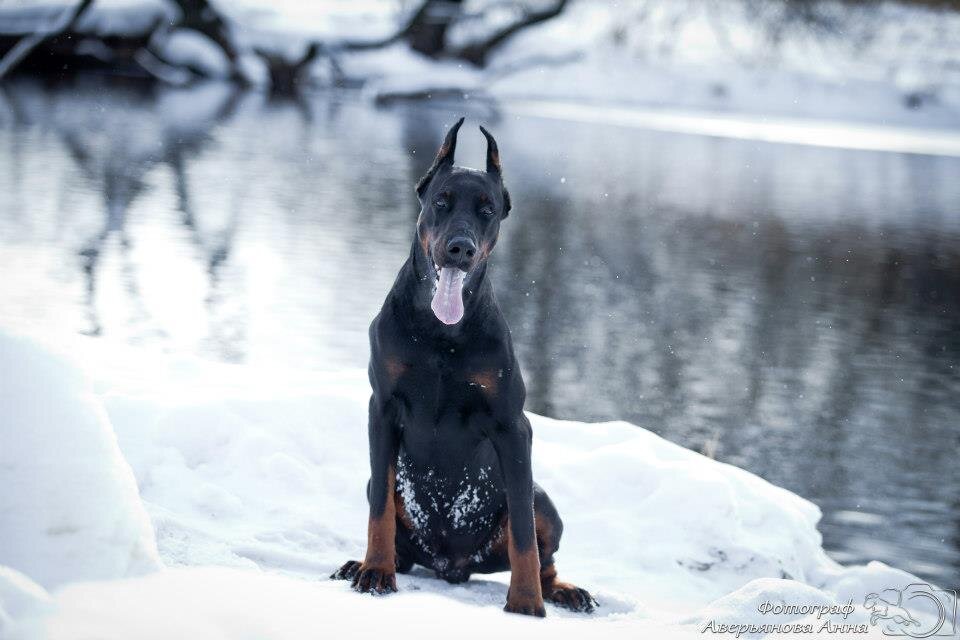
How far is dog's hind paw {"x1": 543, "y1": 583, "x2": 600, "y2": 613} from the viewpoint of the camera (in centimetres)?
425

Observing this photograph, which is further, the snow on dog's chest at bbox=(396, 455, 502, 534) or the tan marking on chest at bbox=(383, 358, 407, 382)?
the snow on dog's chest at bbox=(396, 455, 502, 534)

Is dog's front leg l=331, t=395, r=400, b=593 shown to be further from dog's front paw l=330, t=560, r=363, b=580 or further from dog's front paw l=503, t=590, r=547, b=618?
dog's front paw l=503, t=590, r=547, b=618

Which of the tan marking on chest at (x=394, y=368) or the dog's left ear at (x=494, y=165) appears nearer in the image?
the tan marking on chest at (x=394, y=368)

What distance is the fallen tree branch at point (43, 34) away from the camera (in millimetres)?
31031

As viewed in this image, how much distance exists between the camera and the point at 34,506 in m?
2.91

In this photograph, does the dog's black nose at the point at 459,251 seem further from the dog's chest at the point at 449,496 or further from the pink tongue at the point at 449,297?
the dog's chest at the point at 449,496

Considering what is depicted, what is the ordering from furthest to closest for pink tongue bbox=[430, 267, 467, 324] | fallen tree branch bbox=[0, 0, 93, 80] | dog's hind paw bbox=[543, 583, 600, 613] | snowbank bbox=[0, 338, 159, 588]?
1. fallen tree branch bbox=[0, 0, 93, 80]
2. dog's hind paw bbox=[543, 583, 600, 613]
3. pink tongue bbox=[430, 267, 467, 324]
4. snowbank bbox=[0, 338, 159, 588]

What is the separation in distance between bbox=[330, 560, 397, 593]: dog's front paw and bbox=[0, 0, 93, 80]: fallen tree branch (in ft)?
98.7

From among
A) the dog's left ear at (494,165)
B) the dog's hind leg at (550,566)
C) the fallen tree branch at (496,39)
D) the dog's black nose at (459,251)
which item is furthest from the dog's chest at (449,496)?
the fallen tree branch at (496,39)

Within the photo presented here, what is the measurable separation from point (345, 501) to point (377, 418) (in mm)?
1457

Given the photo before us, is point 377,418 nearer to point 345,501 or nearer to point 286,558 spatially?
point 286,558
